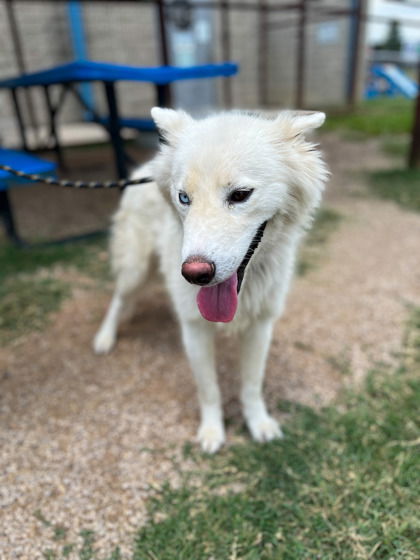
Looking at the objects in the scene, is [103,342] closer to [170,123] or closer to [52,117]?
[170,123]

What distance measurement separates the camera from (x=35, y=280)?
11.8 ft

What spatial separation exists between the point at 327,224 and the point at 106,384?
3121mm

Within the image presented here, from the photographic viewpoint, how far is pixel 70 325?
3016 mm

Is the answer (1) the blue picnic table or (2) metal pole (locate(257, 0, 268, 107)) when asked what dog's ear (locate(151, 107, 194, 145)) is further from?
(2) metal pole (locate(257, 0, 268, 107))

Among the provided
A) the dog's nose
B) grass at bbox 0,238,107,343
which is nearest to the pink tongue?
the dog's nose

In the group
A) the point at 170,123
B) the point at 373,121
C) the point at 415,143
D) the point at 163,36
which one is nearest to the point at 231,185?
the point at 170,123

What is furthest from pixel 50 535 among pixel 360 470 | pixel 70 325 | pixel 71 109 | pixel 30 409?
pixel 71 109

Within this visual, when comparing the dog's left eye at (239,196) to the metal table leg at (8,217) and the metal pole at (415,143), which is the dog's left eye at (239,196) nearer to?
the metal table leg at (8,217)

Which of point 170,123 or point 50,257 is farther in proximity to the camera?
point 50,257

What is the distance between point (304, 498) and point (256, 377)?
54cm

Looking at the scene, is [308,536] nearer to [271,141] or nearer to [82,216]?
[271,141]

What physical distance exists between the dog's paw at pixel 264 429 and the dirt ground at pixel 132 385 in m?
0.07

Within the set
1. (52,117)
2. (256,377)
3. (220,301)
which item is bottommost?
(256,377)

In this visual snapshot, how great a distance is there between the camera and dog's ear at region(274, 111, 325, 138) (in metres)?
1.51
